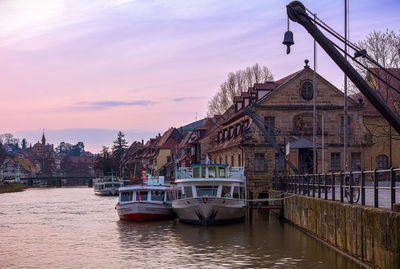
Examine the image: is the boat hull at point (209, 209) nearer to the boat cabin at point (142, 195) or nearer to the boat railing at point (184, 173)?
the boat railing at point (184, 173)

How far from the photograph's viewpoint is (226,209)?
1394 inches

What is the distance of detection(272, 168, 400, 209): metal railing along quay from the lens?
771 inches

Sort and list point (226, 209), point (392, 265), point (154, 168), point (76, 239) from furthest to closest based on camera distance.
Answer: point (154, 168)
point (226, 209)
point (76, 239)
point (392, 265)

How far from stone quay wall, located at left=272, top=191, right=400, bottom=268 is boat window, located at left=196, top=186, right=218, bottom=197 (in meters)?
8.35

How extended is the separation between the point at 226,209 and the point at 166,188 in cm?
Answer: 805

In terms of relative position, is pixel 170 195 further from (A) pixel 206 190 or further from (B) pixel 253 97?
(B) pixel 253 97

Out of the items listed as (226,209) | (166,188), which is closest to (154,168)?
(166,188)

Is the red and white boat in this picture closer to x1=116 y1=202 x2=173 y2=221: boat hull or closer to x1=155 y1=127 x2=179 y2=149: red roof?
x1=116 y1=202 x2=173 y2=221: boat hull

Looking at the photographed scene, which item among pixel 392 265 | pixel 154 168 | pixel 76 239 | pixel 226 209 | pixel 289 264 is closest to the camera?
pixel 392 265

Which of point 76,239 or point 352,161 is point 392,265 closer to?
point 76,239

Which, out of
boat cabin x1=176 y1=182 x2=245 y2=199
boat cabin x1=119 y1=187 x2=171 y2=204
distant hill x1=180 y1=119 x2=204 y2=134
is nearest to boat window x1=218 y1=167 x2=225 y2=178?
boat cabin x1=176 y1=182 x2=245 y2=199

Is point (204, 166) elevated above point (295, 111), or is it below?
below

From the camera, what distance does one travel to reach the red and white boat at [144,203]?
1571 inches

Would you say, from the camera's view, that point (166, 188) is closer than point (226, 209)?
No
